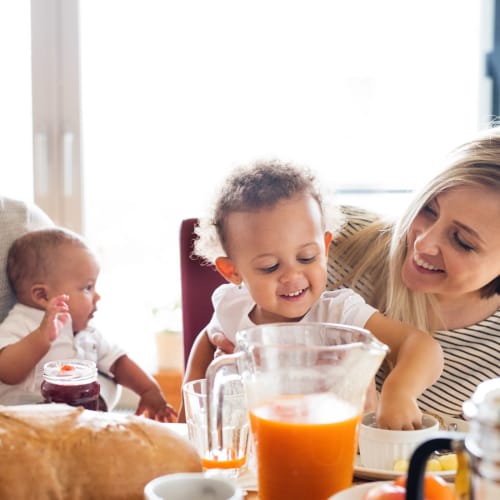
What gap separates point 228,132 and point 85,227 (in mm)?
739

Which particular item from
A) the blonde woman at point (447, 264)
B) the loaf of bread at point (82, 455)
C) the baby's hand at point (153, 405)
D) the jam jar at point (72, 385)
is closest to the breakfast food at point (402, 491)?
the loaf of bread at point (82, 455)

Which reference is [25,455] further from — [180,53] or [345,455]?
[180,53]

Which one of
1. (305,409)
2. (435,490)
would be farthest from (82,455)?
(435,490)

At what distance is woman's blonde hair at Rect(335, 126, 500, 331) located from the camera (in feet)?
4.87

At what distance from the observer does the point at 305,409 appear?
0.84 m

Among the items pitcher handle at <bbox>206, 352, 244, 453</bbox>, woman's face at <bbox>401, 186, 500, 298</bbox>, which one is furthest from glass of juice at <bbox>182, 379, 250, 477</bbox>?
woman's face at <bbox>401, 186, 500, 298</bbox>

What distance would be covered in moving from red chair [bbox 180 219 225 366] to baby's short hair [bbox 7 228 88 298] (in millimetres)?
331

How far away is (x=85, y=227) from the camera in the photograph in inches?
134

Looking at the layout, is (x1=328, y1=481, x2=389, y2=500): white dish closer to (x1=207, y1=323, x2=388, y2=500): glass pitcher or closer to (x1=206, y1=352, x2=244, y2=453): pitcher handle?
(x1=207, y1=323, x2=388, y2=500): glass pitcher

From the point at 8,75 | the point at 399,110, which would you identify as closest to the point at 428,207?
the point at 399,110

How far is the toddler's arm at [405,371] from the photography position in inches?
41.8

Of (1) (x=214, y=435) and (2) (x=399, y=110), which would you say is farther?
(2) (x=399, y=110)

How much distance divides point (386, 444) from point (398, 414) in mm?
74

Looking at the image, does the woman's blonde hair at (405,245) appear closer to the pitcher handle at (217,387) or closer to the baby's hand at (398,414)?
the baby's hand at (398,414)
